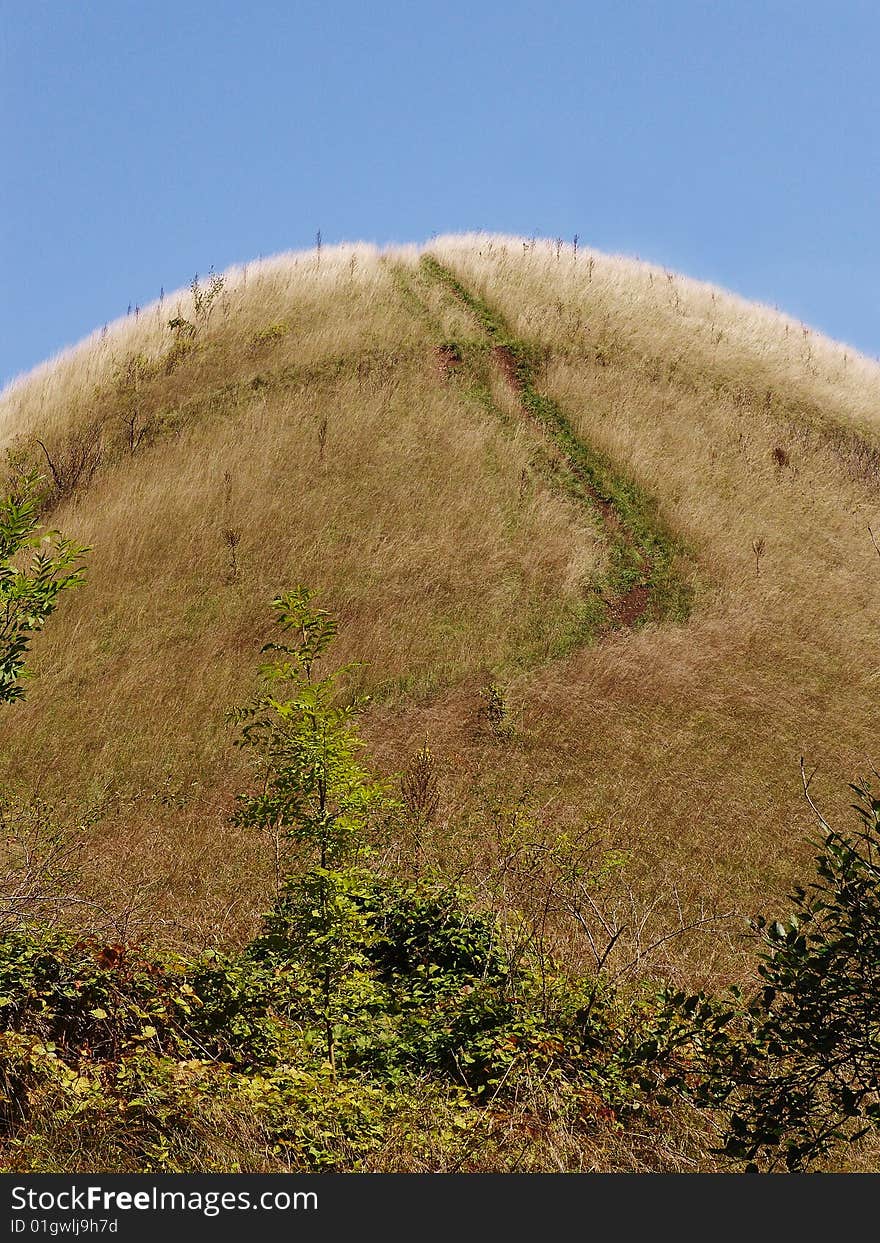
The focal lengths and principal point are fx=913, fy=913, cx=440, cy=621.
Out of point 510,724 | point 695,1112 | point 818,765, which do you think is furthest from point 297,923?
point 818,765

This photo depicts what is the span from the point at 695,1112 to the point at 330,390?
860 inches

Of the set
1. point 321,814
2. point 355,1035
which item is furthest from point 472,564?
point 355,1035

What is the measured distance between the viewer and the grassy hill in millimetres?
13945

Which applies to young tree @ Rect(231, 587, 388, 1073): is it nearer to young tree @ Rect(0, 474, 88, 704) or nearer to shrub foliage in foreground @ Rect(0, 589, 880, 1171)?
shrub foliage in foreground @ Rect(0, 589, 880, 1171)

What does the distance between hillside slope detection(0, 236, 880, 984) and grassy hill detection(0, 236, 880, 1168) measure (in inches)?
3.1

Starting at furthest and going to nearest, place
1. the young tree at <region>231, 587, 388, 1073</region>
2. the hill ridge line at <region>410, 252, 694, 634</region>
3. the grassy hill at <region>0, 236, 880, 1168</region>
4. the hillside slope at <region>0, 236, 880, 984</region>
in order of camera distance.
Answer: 1. the hill ridge line at <region>410, 252, 694, 634</region>
2. the hillside slope at <region>0, 236, 880, 984</region>
3. the grassy hill at <region>0, 236, 880, 1168</region>
4. the young tree at <region>231, 587, 388, 1073</region>

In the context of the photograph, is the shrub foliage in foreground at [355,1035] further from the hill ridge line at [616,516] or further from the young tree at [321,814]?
the hill ridge line at [616,516]

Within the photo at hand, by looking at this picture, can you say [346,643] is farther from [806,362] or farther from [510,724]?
[806,362]

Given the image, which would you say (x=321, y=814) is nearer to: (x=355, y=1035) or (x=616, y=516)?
(x=355, y=1035)

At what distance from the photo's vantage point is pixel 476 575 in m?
19.9

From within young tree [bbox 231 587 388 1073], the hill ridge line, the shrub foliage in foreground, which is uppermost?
the hill ridge line

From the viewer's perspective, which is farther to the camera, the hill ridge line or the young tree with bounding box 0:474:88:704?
the hill ridge line

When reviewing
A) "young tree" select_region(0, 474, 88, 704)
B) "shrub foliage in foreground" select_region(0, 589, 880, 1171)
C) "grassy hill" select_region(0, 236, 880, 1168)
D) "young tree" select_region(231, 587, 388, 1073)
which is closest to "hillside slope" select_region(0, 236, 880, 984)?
"grassy hill" select_region(0, 236, 880, 1168)

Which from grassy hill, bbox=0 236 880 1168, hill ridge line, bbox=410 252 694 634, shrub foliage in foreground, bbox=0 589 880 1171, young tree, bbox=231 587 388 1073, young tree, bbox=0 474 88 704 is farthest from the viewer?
hill ridge line, bbox=410 252 694 634
